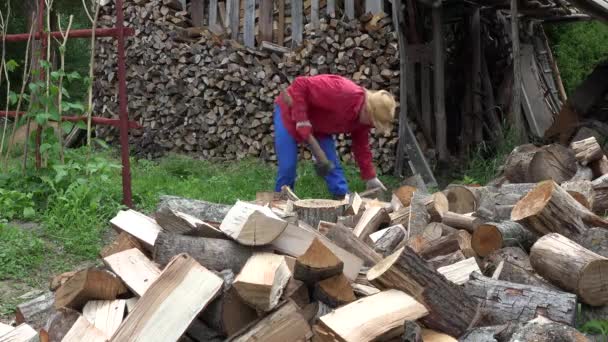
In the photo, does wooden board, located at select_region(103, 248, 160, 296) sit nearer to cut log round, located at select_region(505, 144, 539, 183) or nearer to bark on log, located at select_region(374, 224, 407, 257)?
bark on log, located at select_region(374, 224, 407, 257)

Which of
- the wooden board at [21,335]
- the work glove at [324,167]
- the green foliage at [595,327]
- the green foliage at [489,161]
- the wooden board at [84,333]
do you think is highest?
the wooden board at [84,333]

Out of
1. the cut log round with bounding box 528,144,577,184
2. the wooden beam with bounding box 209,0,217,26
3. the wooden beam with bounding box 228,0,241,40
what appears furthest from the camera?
the wooden beam with bounding box 209,0,217,26

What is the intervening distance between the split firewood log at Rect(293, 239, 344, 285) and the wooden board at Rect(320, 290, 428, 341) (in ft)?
0.59

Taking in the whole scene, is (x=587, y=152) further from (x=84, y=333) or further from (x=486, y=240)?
(x=84, y=333)

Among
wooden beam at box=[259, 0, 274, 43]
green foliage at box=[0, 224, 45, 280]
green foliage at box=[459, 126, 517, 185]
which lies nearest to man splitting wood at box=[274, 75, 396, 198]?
green foliage at box=[459, 126, 517, 185]

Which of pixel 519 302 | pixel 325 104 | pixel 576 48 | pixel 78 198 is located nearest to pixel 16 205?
pixel 78 198

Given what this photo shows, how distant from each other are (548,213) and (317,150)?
238 cm

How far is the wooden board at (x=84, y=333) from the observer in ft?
9.33

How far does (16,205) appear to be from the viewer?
18.0 feet

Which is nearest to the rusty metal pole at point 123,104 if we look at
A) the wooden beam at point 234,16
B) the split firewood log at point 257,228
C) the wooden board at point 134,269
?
the wooden board at point 134,269

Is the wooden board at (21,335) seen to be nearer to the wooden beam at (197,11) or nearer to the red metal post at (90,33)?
the red metal post at (90,33)

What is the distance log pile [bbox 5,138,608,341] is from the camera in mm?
2770

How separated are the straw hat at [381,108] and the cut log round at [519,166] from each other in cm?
121

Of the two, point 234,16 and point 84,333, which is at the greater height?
point 234,16
